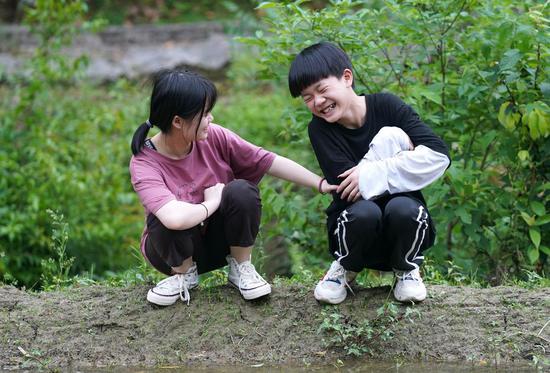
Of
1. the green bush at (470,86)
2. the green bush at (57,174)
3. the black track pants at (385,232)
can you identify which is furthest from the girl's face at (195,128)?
the green bush at (57,174)

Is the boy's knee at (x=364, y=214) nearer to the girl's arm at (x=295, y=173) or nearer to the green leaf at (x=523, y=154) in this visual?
the girl's arm at (x=295, y=173)

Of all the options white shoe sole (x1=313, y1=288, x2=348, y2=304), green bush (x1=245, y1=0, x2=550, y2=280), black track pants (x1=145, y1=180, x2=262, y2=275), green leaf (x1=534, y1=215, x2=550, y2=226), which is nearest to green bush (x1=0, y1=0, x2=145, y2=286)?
green bush (x1=245, y1=0, x2=550, y2=280)

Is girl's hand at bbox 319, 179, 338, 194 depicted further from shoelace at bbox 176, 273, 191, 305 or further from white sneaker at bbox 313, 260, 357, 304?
shoelace at bbox 176, 273, 191, 305

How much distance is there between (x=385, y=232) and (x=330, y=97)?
0.61m

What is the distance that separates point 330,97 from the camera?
135 inches

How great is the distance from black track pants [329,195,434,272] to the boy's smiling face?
39 cm

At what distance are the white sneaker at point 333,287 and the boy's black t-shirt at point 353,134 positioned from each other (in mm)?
252

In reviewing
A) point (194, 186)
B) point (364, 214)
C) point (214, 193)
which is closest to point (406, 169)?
point (364, 214)

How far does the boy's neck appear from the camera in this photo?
3.52 m

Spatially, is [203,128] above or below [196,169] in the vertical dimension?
above

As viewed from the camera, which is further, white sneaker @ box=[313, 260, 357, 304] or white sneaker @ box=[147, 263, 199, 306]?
white sneaker @ box=[147, 263, 199, 306]

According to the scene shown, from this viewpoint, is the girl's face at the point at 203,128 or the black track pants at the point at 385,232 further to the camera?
the girl's face at the point at 203,128

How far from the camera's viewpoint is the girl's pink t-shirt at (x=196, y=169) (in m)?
3.51

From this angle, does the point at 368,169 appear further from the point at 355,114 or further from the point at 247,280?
the point at 247,280
